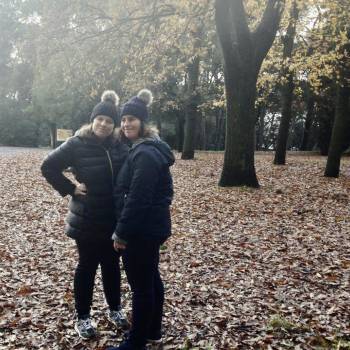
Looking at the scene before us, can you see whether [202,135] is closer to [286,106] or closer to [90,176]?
[286,106]

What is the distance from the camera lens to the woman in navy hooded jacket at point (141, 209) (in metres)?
3.58

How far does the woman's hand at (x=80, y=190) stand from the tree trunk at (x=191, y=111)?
18457 millimetres

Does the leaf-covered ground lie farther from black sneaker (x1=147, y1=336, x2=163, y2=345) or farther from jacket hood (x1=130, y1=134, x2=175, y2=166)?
jacket hood (x1=130, y1=134, x2=175, y2=166)

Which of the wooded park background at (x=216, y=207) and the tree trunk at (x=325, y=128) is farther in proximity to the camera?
the tree trunk at (x=325, y=128)

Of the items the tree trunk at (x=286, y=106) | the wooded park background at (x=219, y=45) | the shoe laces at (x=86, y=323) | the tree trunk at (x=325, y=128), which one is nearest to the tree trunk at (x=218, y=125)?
the tree trunk at (x=325, y=128)

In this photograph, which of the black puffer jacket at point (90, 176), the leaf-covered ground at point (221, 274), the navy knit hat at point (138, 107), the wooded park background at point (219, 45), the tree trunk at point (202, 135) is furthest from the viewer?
the tree trunk at point (202, 135)

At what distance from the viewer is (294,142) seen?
49625mm

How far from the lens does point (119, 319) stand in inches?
181

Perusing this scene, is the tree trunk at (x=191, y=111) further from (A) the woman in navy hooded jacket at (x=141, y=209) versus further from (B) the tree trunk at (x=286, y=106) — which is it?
→ (A) the woman in navy hooded jacket at (x=141, y=209)

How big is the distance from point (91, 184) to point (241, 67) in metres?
9.34

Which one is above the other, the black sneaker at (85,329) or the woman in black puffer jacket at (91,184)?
the woman in black puffer jacket at (91,184)

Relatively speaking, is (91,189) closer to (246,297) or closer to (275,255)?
(246,297)

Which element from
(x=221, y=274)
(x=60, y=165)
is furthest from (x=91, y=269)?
(x=221, y=274)

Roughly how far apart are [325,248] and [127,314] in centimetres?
414
